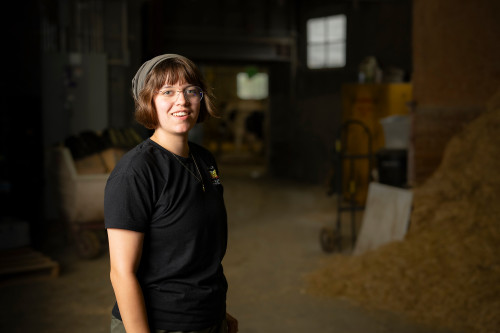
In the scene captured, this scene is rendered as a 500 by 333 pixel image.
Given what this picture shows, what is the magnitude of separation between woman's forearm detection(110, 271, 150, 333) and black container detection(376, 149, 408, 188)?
506 cm

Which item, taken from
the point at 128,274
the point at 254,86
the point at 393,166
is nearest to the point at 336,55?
the point at 393,166

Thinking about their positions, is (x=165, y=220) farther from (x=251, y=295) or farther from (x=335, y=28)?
(x=335, y=28)

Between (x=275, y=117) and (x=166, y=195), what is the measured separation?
11954 millimetres

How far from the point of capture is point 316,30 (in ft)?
39.8

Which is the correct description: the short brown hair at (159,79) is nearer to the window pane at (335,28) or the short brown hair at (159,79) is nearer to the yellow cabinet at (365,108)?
the yellow cabinet at (365,108)

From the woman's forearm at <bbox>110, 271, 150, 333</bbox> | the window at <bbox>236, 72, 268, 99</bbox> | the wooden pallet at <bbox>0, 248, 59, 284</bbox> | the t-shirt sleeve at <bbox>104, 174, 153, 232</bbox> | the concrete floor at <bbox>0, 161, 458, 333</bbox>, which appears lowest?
the concrete floor at <bbox>0, 161, 458, 333</bbox>

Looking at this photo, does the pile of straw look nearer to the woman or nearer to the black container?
the black container

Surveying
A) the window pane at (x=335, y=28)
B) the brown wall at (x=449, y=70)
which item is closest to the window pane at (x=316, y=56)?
the window pane at (x=335, y=28)

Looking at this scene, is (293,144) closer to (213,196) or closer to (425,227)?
(425,227)

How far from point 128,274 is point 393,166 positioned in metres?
5.21

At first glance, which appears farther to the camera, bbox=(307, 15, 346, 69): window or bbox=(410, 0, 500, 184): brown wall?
bbox=(307, 15, 346, 69): window

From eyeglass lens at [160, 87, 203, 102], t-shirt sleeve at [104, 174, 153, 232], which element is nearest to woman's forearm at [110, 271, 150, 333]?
t-shirt sleeve at [104, 174, 153, 232]

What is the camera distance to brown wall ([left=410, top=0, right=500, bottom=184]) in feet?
17.5

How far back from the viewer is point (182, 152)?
161 cm
